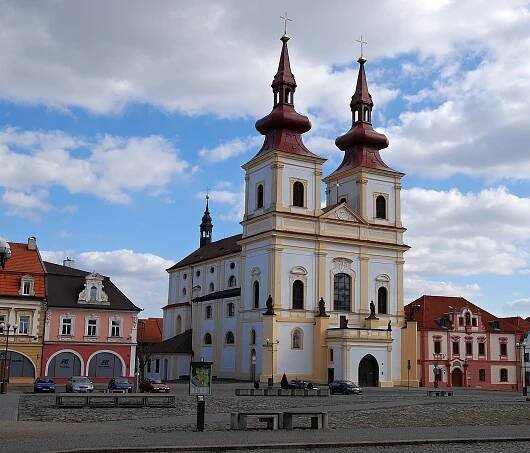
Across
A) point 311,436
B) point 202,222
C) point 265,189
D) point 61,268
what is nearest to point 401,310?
point 265,189

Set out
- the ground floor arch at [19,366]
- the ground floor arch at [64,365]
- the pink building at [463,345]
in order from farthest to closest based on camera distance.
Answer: the pink building at [463,345] < the ground floor arch at [64,365] < the ground floor arch at [19,366]

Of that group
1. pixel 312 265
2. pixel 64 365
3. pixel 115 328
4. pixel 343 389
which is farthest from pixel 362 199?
pixel 64 365

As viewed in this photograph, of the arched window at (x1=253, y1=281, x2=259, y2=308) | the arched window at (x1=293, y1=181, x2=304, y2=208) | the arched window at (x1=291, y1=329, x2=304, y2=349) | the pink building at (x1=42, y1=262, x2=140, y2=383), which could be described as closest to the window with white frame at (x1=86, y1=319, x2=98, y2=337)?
the pink building at (x1=42, y1=262, x2=140, y2=383)

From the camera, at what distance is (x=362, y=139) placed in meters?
64.8

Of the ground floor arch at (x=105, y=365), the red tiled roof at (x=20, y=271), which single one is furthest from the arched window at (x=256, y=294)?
the red tiled roof at (x=20, y=271)

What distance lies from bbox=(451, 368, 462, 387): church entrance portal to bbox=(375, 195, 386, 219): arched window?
18.9m

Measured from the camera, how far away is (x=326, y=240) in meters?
59.7

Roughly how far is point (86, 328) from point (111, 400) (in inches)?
930

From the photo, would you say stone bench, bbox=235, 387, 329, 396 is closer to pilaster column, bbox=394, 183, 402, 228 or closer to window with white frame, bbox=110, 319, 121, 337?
window with white frame, bbox=110, 319, 121, 337

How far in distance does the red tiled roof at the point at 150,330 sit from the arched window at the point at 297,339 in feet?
139

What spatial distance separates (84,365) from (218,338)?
16.2 meters

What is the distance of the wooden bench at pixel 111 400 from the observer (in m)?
27.7

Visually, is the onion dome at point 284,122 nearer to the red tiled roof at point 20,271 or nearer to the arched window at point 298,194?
the arched window at point 298,194

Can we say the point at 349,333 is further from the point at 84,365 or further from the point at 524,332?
the point at 524,332
